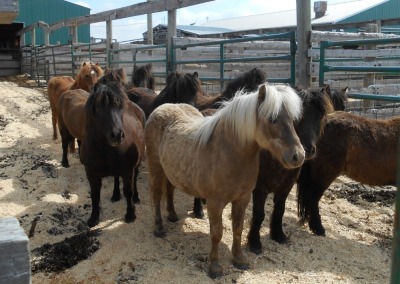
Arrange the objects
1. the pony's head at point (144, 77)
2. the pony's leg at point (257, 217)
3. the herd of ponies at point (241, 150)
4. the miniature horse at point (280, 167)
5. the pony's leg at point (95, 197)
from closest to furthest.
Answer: the herd of ponies at point (241, 150), the miniature horse at point (280, 167), the pony's leg at point (257, 217), the pony's leg at point (95, 197), the pony's head at point (144, 77)

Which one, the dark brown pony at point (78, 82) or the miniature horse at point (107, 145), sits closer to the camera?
the miniature horse at point (107, 145)

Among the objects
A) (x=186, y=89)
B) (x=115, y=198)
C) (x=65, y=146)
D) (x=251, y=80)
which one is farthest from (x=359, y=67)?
(x=65, y=146)

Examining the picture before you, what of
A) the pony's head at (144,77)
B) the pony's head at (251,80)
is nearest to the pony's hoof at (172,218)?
the pony's head at (251,80)

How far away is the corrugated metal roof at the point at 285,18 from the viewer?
26.9 m

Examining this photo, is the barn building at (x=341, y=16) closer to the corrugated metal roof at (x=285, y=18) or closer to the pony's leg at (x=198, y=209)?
the corrugated metal roof at (x=285, y=18)

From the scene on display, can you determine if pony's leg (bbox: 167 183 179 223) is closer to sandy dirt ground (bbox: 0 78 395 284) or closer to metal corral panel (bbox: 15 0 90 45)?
sandy dirt ground (bbox: 0 78 395 284)

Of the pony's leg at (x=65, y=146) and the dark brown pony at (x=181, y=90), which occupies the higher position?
the dark brown pony at (x=181, y=90)

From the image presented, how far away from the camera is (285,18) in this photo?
3152cm

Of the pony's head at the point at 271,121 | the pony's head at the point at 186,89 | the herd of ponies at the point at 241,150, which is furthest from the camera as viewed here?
the pony's head at the point at 186,89

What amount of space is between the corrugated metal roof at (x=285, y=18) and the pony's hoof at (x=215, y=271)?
74.5 feet

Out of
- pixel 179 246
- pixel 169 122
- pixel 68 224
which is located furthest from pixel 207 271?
pixel 68 224

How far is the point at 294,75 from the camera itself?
6094mm

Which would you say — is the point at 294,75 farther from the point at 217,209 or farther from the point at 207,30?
the point at 207,30

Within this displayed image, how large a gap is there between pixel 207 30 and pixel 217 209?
27480mm
